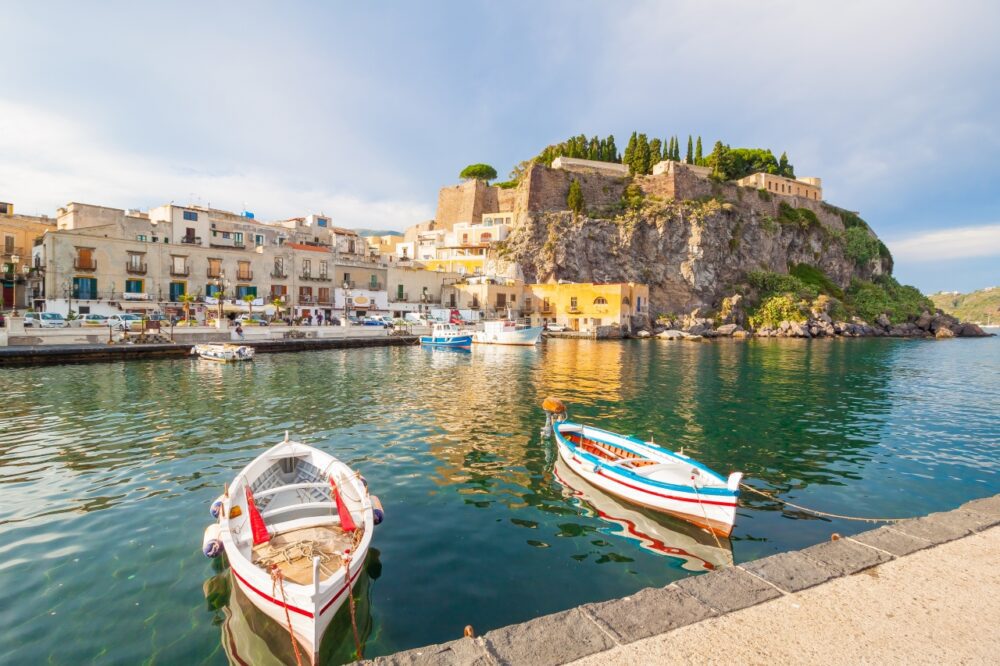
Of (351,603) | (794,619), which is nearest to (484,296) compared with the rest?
(351,603)

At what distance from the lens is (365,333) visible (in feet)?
146

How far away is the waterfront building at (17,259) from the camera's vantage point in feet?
132

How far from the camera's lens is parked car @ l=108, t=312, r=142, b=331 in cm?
3327

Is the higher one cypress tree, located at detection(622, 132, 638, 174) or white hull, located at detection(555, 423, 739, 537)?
cypress tree, located at detection(622, 132, 638, 174)

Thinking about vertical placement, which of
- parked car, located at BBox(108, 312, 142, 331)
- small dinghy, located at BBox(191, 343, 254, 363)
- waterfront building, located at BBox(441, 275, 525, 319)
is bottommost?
small dinghy, located at BBox(191, 343, 254, 363)

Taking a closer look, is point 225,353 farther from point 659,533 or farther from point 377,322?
point 659,533

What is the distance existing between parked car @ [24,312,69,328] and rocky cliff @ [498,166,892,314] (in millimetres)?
47930

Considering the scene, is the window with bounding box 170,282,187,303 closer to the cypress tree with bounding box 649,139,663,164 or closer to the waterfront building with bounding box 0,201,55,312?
the waterfront building with bounding box 0,201,55,312

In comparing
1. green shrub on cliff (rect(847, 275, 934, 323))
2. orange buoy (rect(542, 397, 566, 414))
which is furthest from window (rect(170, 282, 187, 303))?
green shrub on cliff (rect(847, 275, 934, 323))

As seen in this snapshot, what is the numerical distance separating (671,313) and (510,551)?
2573 inches

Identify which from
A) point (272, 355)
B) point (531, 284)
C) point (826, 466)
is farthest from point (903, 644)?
point (531, 284)

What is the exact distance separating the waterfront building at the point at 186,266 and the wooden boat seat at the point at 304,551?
131 feet

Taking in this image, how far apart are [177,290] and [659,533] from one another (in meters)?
46.3

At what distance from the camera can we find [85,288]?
123 feet
